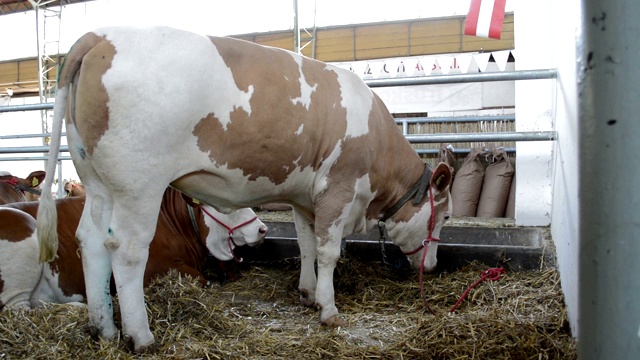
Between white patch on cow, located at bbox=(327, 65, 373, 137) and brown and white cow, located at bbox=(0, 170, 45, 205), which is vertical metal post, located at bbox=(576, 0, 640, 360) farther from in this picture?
brown and white cow, located at bbox=(0, 170, 45, 205)

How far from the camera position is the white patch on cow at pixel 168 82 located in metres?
2.40

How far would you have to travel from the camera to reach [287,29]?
61.7ft

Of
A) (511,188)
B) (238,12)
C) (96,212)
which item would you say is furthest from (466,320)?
(238,12)

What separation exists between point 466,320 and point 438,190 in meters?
1.27

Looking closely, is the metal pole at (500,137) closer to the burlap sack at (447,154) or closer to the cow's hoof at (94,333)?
the cow's hoof at (94,333)

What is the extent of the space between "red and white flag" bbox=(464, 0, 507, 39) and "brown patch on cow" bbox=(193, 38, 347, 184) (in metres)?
3.01

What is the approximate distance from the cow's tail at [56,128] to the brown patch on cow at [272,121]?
1.92 feet

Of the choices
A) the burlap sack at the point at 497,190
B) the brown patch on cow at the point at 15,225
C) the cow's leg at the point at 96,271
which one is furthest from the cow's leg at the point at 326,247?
the burlap sack at the point at 497,190

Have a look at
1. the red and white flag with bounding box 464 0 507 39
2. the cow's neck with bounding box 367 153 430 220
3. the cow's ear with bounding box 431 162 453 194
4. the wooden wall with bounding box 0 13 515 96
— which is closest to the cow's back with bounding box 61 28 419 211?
the cow's neck with bounding box 367 153 430 220

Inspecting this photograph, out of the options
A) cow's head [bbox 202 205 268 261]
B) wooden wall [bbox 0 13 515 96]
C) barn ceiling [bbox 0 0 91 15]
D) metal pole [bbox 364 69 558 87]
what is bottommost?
cow's head [bbox 202 205 268 261]

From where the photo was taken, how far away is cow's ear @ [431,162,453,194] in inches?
146

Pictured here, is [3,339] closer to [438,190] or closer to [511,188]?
[438,190]

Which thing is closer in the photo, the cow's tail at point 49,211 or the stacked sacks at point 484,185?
the cow's tail at point 49,211

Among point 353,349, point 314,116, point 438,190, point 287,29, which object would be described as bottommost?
point 353,349
